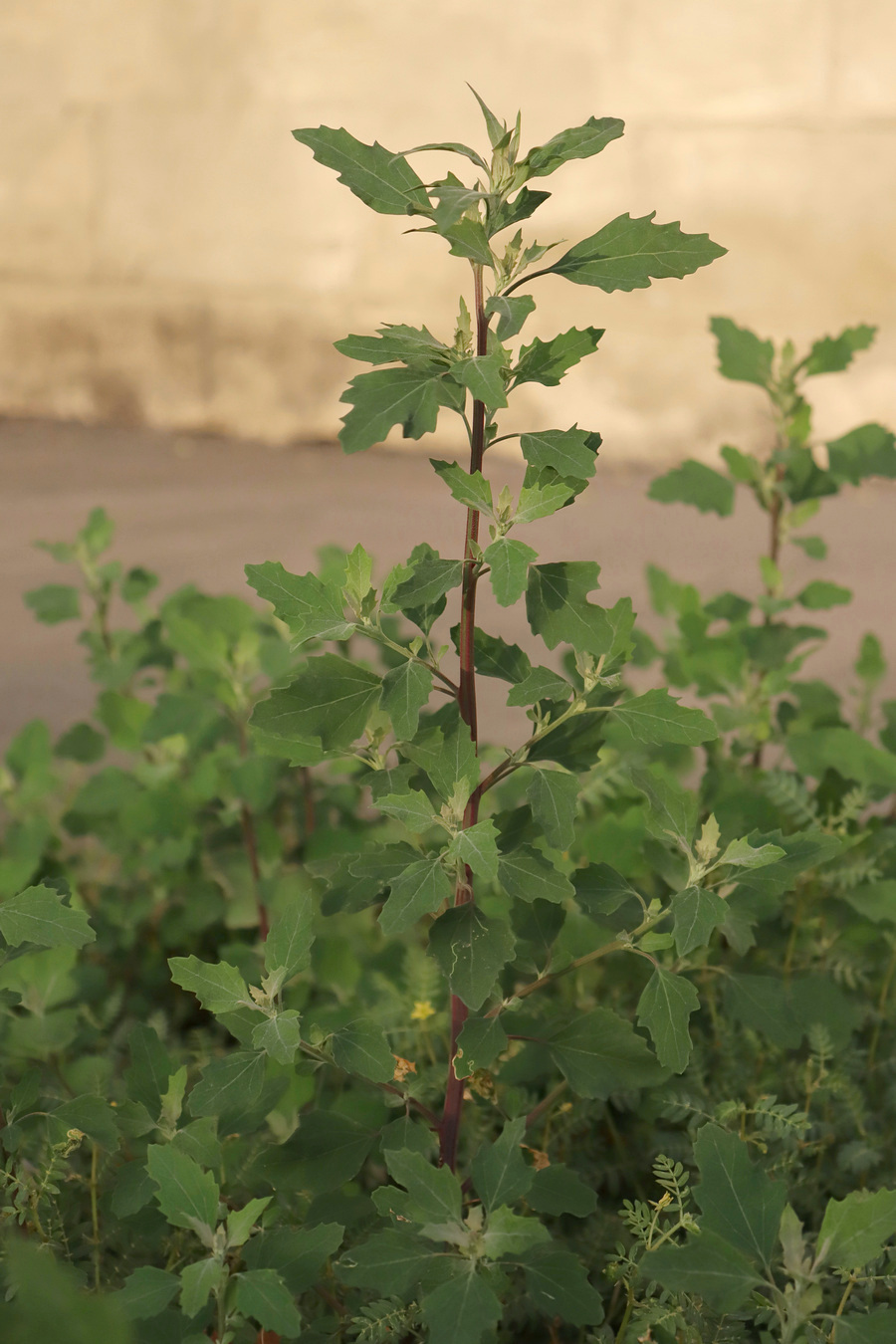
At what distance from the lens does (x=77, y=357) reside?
119 inches

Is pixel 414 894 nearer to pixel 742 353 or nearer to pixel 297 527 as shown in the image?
pixel 742 353

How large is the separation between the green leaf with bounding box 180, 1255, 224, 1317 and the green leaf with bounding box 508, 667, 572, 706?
31 centimetres

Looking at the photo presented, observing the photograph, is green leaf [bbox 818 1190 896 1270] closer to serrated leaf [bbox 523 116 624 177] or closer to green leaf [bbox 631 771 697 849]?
green leaf [bbox 631 771 697 849]

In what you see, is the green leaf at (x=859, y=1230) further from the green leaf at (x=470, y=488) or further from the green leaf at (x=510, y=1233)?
the green leaf at (x=470, y=488)

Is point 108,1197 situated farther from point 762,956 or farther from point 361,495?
point 361,495

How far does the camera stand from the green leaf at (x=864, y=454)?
46.2 inches

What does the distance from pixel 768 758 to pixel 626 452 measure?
117 cm

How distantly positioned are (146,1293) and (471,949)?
0.73 ft

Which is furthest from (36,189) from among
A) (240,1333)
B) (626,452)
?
(240,1333)

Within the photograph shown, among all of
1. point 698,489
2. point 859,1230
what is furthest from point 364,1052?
point 698,489

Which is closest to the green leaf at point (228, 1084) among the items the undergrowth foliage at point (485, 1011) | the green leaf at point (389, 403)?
the undergrowth foliage at point (485, 1011)

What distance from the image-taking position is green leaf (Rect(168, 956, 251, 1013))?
637mm

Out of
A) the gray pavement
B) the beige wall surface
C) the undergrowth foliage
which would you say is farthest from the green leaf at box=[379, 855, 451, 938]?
the beige wall surface

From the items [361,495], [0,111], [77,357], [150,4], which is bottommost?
[361,495]
